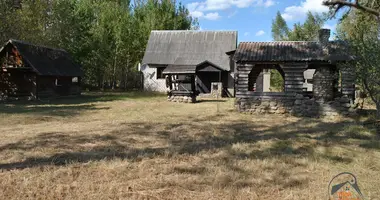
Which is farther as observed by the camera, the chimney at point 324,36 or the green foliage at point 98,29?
the green foliage at point 98,29

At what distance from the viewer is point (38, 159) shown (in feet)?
25.0

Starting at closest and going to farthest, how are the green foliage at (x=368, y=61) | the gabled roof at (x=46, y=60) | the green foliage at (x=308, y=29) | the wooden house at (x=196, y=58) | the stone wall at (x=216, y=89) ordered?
1. the green foliage at (x=368, y=61)
2. the gabled roof at (x=46, y=60)
3. the stone wall at (x=216, y=89)
4. the wooden house at (x=196, y=58)
5. the green foliage at (x=308, y=29)

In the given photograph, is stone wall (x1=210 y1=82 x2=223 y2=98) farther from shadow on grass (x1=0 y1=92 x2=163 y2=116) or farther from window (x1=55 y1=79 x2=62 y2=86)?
window (x1=55 y1=79 x2=62 y2=86)

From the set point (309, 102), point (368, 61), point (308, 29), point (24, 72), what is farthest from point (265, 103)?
point (308, 29)

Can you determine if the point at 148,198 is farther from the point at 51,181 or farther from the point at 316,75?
the point at 316,75

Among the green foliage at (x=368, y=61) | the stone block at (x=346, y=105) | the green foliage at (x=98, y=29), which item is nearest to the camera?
the green foliage at (x=368, y=61)

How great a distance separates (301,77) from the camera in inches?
677

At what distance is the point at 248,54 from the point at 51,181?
13.5 meters

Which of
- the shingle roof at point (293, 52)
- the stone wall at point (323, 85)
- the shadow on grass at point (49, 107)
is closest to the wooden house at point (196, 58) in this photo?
the shadow on grass at point (49, 107)

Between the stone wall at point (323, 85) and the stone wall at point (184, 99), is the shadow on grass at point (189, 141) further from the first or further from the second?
the stone wall at point (184, 99)

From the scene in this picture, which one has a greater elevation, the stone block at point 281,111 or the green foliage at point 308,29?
the green foliage at point 308,29

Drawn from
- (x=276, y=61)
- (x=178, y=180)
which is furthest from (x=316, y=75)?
(x=178, y=180)

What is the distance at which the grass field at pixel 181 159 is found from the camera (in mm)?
5785
